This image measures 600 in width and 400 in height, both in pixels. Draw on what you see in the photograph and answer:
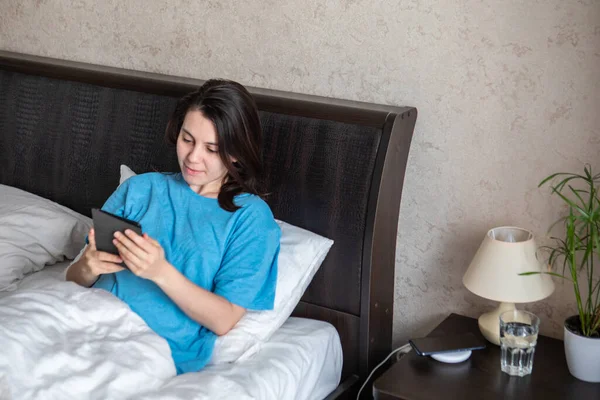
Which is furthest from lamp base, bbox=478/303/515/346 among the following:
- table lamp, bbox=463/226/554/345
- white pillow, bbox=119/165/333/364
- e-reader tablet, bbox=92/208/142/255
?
e-reader tablet, bbox=92/208/142/255

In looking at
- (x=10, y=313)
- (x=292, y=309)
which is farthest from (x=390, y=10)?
(x=10, y=313)

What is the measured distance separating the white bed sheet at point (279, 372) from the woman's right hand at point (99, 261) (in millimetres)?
129

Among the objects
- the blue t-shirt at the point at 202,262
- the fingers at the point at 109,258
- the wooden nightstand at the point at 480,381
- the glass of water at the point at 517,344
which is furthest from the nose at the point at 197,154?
the glass of water at the point at 517,344

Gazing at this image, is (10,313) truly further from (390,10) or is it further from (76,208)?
(390,10)

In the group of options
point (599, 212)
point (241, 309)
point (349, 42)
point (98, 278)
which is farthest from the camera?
point (349, 42)

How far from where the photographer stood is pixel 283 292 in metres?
1.93

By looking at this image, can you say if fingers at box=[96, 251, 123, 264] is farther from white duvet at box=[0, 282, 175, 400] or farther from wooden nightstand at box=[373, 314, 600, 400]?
wooden nightstand at box=[373, 314, 600, 400]

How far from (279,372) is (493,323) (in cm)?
54

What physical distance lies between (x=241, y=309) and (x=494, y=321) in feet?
2.05

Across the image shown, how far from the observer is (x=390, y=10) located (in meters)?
2.00

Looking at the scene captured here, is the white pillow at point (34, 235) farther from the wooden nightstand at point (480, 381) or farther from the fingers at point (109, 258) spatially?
the wooden nightstand at point (480, 381)

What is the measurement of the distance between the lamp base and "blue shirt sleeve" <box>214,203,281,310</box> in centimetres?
53

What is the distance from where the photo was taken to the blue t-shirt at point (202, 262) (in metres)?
1.79

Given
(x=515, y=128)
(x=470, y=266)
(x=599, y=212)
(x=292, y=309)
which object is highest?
(x=515, y=128)
